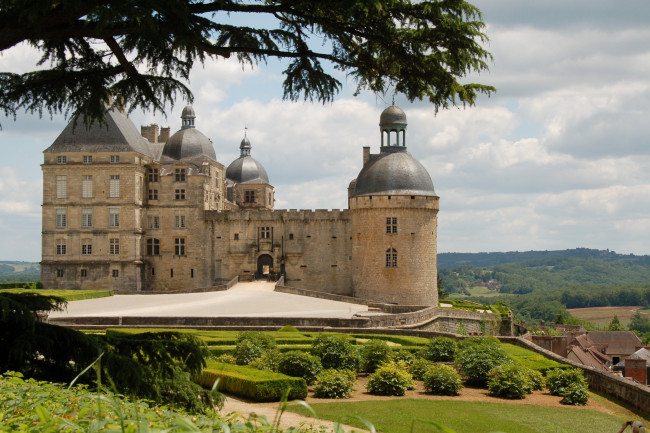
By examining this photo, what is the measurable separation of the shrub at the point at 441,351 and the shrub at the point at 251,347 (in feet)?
16.4

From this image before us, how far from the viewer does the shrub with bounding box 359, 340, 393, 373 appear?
855 inches

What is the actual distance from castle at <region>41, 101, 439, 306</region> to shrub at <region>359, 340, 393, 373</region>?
79.7ft

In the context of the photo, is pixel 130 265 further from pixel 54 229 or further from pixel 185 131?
pixel 185 131

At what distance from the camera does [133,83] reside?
12008 millimetres

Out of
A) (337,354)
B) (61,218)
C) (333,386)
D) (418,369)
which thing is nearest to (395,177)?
(61,218)

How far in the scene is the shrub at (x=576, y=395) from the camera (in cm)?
1883

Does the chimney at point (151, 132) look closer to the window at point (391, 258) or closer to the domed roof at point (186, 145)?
the domed roof at point (186, 145)

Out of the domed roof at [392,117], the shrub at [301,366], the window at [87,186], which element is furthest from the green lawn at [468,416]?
the window at [87,186]

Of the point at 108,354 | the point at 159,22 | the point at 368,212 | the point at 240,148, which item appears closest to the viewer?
the point at 108,354

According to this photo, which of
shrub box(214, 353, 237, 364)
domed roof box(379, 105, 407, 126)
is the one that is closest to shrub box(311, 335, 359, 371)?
shrub box(214, 353, 237, 364)

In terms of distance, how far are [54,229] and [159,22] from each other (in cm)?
4168

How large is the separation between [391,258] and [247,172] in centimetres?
2200

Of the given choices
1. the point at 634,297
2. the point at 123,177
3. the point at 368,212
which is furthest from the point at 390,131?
the point at 634,297

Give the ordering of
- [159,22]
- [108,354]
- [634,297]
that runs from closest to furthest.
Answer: [108,354] < [159,22] < [634,297]
